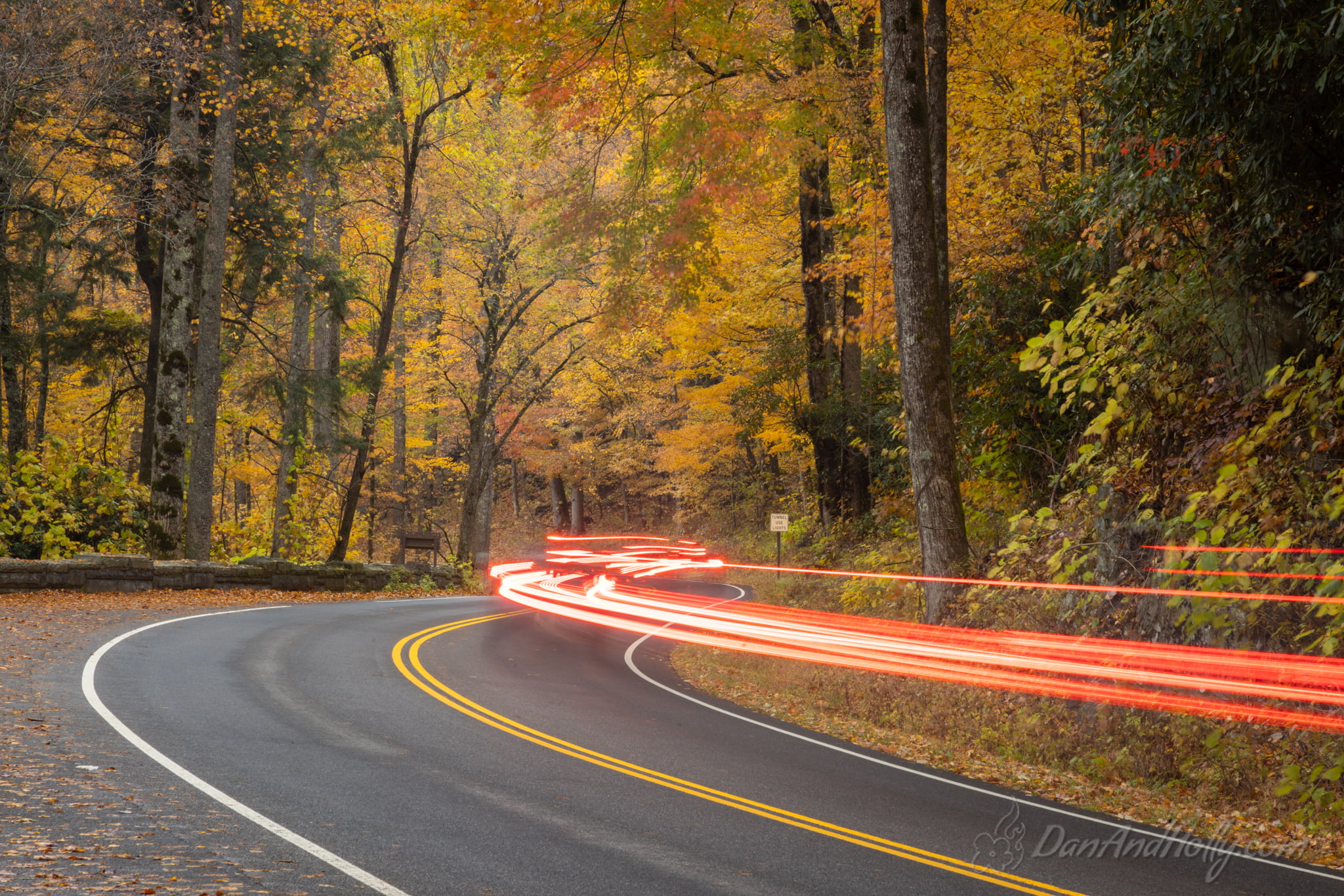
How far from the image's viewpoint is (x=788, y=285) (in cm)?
2916

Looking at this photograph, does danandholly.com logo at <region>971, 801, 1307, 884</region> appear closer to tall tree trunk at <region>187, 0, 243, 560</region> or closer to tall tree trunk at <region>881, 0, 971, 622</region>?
tall tree trunk at <region>881, 0, 971, 622</region>

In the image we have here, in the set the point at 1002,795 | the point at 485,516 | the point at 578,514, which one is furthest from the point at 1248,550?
the point at 578,514

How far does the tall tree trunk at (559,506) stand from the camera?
58.1m

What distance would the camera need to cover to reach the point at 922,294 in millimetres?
14234

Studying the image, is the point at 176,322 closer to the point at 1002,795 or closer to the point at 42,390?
the point at 42,390

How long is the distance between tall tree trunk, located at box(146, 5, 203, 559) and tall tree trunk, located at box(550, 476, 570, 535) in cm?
3504

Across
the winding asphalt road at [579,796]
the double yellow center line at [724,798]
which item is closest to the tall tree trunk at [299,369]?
the winding asphalt road at [579,796]

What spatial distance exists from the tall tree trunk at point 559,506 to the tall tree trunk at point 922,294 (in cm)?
4454

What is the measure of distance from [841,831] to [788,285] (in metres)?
23.0

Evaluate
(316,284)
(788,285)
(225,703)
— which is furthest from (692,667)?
(316,284)

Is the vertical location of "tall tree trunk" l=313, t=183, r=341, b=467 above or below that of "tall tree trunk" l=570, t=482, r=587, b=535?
above

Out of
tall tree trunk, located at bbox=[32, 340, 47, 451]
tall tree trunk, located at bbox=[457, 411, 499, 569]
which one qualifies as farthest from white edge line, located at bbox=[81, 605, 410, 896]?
tall tree trunk, located at bbox=[457, 411, 499, 569]

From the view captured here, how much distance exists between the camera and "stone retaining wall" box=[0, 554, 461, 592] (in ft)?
62.9

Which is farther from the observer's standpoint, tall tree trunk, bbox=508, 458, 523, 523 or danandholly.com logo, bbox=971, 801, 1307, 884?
tall tree trunk, bbox=508, 458, 523, 523
